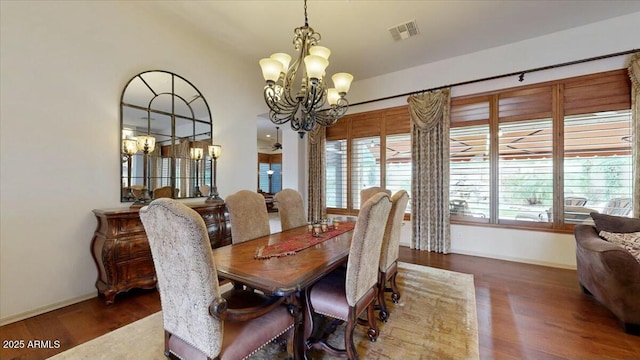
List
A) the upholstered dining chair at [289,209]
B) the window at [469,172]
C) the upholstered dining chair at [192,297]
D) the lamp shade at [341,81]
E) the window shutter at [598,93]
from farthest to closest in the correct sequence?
the window at [469,172] → the window shutter at [598,93] → the upholstered dining chair at [289,209] → the lamp shade at [341,81] → the upholstered dining chair at [192,297]

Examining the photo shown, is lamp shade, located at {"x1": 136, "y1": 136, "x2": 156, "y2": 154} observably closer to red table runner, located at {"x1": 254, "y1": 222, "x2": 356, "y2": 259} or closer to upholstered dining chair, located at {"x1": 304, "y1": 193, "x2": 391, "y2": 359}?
red table runner, located at {"x1": 254, "y1": 222, "x2": 356, "y2": 259}

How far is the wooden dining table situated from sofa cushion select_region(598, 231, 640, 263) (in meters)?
2.44

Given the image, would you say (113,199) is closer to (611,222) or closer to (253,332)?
(253,332)

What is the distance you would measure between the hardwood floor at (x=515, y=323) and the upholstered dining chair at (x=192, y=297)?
138 centimetres

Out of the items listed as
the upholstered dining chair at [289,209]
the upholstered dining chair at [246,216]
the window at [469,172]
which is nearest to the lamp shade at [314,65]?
the upholstered dining chair at [246,216]

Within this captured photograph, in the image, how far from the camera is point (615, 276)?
6.51 ft

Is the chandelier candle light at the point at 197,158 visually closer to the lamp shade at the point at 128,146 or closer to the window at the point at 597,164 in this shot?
the lamp shade at the point at 128,146

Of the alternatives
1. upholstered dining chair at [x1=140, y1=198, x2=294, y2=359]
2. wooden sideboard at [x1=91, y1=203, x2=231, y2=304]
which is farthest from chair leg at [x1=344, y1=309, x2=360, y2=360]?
wooden sideboard at [x1=91, y1=203, x2=231, y2=304]

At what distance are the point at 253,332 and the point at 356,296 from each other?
2.09ft

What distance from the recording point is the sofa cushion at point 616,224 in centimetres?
246

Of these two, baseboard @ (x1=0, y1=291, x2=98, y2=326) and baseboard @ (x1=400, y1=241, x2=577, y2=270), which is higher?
baseboard @ (x1=400, y1=241, x2=577, y2=270)

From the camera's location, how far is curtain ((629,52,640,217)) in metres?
2.98

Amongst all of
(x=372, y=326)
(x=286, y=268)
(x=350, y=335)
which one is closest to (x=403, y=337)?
(x=372, y=326)

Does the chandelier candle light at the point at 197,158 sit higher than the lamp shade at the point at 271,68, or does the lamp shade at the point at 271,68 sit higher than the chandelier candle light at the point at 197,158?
the lamp shade at the point at 271,68
